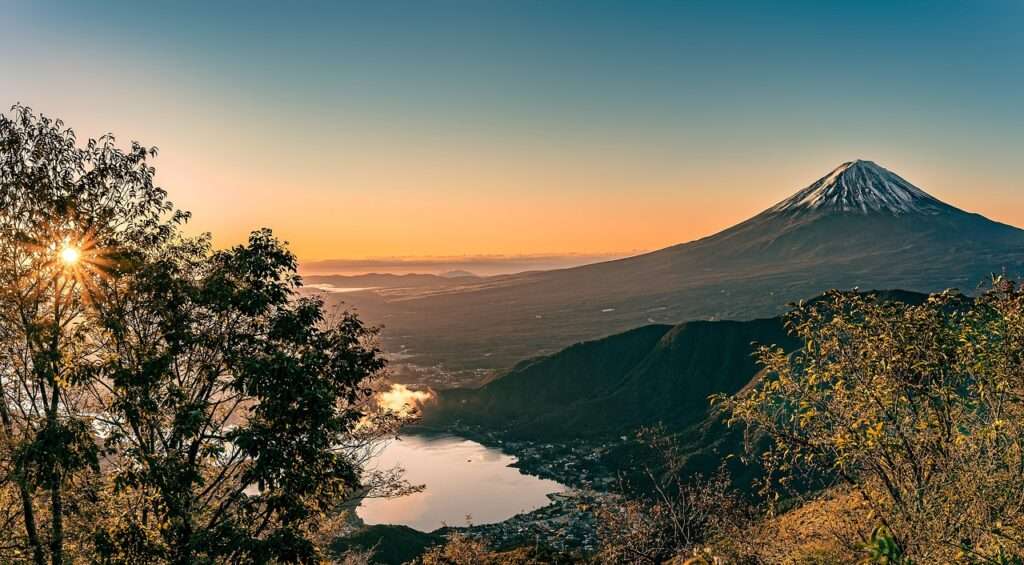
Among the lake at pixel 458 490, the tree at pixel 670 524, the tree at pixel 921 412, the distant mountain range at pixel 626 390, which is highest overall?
the tree at pixel 921 412

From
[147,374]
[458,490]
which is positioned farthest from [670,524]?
[458,490]

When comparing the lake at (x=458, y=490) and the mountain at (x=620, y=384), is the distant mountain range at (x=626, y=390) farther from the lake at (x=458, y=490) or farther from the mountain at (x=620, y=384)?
the lake at (x=458, y=490)

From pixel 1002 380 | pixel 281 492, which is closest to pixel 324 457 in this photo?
pixel 281 492

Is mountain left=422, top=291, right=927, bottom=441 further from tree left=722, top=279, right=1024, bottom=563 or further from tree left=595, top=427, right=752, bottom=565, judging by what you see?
tree left=722, top=279, right=1024, bottom=563

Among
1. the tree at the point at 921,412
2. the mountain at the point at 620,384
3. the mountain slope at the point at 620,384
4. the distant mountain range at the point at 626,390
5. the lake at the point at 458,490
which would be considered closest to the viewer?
the tree at the point at 921,412

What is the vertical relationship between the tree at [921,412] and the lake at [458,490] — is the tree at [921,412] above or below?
above

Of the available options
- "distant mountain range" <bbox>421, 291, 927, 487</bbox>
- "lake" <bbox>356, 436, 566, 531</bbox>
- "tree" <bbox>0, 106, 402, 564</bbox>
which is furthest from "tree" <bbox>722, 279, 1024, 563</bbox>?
"distant mountain range" <bbox>421, 291, 927, 487</bbox>

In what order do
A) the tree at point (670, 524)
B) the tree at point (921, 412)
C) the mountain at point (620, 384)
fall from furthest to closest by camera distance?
the mountain at point (620, 384), the tree at point (670, 524), the tree at point (921, 412)

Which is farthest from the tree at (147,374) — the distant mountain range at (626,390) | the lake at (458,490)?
the distant mountain range at (626,390)

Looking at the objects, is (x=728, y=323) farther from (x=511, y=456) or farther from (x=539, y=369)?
(x=511, y=456)
